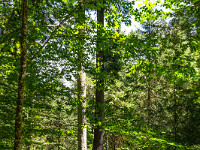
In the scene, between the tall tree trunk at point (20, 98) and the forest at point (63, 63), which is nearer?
the tall tree trunk at point (20, 98)

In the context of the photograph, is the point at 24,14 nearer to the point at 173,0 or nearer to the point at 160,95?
the point at 173,0

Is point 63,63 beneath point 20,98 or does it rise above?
Result: above

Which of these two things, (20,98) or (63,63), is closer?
(20,98)

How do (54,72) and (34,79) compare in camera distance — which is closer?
(34,79)

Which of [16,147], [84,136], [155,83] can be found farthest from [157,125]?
[16,147]

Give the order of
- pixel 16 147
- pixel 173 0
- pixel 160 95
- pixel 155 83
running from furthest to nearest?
1. pixel 160 95
2. pixel 155 83
3. pixel 173 0
4. pixel 16 147

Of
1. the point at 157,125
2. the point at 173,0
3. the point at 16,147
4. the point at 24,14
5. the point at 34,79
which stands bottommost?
the point at 157,125

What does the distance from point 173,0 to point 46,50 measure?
409cm

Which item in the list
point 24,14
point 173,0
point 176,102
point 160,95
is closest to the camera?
point 24,14

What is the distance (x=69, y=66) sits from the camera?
13.0 feet

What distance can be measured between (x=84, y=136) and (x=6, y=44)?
4.71 metres

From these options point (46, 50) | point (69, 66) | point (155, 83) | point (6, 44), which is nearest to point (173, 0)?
point (69, 66)

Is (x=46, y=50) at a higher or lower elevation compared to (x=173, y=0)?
lower

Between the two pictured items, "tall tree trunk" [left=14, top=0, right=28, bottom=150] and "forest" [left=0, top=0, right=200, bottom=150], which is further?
"forest" [left=0, top=0, right=200, bottom=150]
